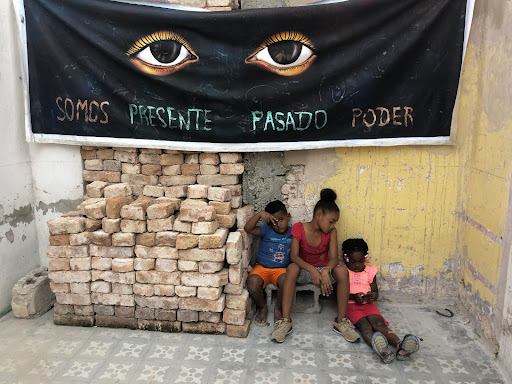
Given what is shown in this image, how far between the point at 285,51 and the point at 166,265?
232 cm

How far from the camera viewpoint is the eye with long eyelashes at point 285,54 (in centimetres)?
389

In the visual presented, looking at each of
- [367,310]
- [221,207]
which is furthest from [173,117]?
[367,310]

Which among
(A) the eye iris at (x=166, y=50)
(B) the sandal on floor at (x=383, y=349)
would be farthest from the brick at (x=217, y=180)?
(B) the sandal on floor at (x=383, y=349)

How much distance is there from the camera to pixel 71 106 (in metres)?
4.22

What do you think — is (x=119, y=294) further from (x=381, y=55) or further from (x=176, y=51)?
(x=381, y=55)

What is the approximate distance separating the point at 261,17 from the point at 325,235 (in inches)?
87.8

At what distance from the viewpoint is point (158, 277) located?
382 centimetres

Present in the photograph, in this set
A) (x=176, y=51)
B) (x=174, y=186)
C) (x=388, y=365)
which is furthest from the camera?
(x=174, y=186)

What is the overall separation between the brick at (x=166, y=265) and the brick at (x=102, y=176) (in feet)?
3.98

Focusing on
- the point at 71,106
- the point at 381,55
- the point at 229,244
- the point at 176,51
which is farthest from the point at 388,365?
the point at 71,106

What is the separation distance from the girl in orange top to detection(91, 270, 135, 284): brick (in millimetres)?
2121

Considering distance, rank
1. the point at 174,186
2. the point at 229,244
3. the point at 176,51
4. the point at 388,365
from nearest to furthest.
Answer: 1. the point at 388,365
2. the point at 229,244
3. the point at 176,51
4. the point at 174,186

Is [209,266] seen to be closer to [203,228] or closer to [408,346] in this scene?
[203,228]

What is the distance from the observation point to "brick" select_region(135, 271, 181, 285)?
380cm
